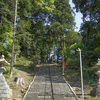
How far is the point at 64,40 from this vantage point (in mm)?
20578

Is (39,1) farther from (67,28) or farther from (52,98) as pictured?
(52,98)

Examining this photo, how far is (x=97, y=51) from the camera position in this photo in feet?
48.1

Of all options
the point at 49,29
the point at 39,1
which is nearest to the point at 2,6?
the point at 39,1

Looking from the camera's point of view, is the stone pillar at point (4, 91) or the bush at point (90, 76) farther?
the bush at point (90, 76)

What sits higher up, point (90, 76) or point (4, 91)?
point (90, 76)

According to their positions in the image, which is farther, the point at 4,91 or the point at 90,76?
the point at 90,76

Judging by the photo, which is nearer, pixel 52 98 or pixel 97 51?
pixel 52 98

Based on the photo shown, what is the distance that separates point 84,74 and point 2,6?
10762 millimetres

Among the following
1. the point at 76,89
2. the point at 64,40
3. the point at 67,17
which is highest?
the point at 67,17

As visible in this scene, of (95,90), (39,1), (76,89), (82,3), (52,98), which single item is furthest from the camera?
(39,1)

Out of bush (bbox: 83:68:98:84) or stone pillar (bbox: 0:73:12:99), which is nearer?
stone pillar (bbox: 0:73:12:99)

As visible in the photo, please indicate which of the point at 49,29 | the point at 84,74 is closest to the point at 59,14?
the point at 49,29

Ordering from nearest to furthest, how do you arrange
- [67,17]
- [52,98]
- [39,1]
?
[52,98] → [39,1] → [67,17]

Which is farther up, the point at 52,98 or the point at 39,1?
the point at 39,1
